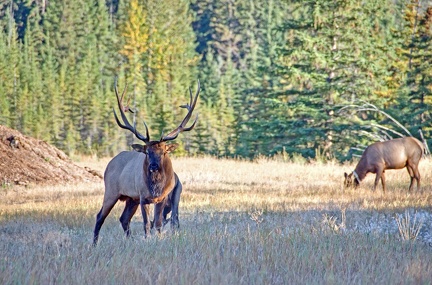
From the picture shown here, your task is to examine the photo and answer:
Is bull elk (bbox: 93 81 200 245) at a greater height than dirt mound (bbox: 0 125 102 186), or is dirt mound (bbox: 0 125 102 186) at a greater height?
bull elk (bbox: 93 81 200 245)

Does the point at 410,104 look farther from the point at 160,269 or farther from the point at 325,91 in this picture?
the point at 160,269

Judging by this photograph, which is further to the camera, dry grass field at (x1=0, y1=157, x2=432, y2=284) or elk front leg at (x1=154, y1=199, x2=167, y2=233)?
elk front leg at (x1=154, y1=199, x2=167, y2=233)

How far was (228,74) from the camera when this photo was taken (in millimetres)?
73438

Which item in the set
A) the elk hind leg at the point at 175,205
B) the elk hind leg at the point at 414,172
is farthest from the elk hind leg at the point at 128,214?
the elk hind leg at the point at 414,172

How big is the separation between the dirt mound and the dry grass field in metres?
1.87

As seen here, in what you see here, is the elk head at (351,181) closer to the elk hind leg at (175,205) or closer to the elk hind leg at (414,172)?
the elk hind leg at (414,172)

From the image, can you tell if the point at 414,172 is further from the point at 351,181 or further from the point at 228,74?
the point at 228,74

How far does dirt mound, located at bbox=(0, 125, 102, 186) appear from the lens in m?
18.9

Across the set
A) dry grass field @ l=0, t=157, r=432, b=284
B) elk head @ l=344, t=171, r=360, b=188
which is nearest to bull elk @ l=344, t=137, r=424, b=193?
elk head @ l=344, t=171, r=360, b=188

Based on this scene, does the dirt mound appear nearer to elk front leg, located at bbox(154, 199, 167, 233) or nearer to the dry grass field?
the dry grass field

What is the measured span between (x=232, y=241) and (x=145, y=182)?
2.37 metres

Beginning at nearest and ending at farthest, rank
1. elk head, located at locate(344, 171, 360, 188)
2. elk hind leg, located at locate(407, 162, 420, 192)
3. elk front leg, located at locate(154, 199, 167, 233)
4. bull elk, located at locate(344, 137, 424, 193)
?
1. elk front leg, located at locate(154, 199, 167, 233)
2. elk head, located at locate(344, 171, 360, 188)
3. elk hind leg, located at locate(407, 162, 420, 192)
4. bull elk, located at locate(344, 137, 424, 193)

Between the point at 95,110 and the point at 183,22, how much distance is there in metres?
34.8

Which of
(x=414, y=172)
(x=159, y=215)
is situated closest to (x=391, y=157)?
(x=414, y=172)
